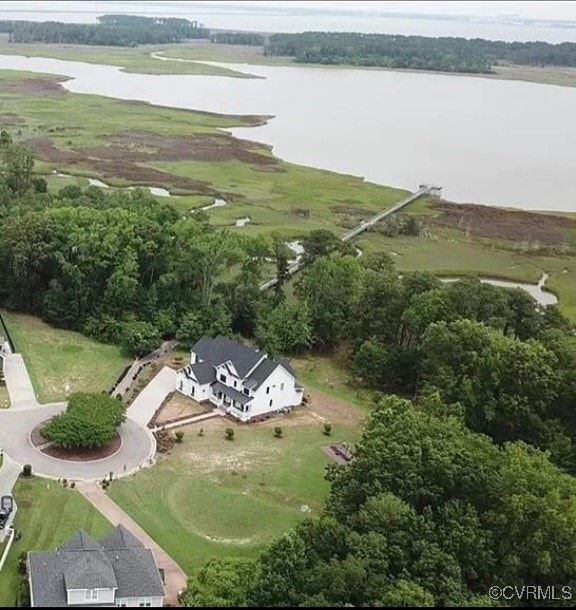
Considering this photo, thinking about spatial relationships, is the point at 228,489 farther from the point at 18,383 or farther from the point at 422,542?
the point at 18,383

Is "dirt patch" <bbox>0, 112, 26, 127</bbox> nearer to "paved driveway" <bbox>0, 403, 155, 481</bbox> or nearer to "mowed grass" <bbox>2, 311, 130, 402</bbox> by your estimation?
"mowed grass" <bbox>2, 311, 130, 402</bbox>


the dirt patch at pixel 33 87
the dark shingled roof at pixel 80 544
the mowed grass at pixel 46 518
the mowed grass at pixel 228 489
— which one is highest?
the dirt patch at pixel 33 87

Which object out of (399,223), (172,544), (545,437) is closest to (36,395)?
(172,544)

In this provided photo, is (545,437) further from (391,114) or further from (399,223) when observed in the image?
(391,114)

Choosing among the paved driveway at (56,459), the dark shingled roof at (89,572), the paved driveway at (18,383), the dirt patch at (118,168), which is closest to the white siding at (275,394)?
the paved driveway at (56,459)

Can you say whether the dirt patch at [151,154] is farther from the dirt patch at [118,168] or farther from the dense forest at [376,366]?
the dense forest at [376,366]
